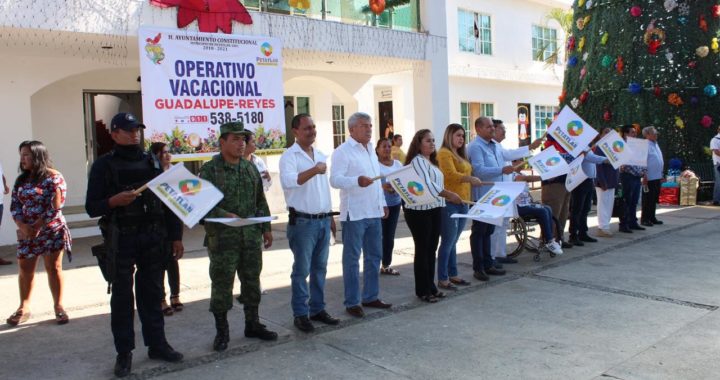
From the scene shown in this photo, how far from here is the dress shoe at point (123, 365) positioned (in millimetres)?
4062

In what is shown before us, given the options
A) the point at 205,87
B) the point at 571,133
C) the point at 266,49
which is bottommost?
the point at 571,133

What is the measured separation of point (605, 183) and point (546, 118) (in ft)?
46.3

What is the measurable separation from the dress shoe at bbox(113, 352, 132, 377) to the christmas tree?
13.0 meters

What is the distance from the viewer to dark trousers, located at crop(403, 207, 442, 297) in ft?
18.5

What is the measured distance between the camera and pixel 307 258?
16.1 ft

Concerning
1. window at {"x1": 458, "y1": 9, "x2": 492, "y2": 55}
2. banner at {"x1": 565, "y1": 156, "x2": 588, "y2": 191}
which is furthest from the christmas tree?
banner at {"x1": 565, "y1": 156, "x2": 588, "y2": 191}

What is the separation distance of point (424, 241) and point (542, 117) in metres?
18.3

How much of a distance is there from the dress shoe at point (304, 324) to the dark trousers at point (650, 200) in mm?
7721

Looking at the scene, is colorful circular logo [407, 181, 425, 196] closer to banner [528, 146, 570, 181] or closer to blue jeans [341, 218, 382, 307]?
blue jeans [341, 218, 382, 307]

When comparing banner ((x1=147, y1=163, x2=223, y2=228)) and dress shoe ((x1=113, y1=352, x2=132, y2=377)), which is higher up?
banner ((x1=147, y1=163, x2=223, y2=228))

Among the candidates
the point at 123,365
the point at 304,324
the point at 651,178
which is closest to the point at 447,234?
the point at 304,324

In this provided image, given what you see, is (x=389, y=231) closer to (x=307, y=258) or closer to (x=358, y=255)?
(x=358, y=255)

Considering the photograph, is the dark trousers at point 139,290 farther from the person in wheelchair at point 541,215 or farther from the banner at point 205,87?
the banner at point 205,87

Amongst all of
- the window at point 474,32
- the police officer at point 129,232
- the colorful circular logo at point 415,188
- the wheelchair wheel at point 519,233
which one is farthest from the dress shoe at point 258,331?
the window at point 474,32
